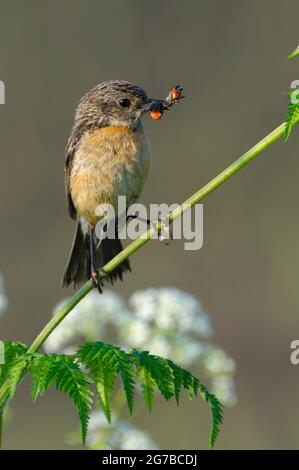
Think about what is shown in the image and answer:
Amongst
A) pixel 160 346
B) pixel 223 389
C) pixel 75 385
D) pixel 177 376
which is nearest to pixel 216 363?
pixel 223 389

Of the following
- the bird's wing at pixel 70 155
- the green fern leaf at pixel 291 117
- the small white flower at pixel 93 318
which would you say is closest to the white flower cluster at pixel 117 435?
the small white flower at pixel 93 318

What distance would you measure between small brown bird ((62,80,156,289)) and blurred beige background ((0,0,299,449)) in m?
2.99

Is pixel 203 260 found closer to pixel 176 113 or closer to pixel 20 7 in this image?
pixel 176 113

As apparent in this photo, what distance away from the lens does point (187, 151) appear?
10.6m

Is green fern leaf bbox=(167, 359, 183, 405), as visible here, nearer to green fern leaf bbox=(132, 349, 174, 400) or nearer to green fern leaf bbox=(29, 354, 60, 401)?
green fern leaf bbox=(132, 349, 174, 400)

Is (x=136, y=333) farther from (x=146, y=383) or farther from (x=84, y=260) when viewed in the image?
(x=146, y=383)

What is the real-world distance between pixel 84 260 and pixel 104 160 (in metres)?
0.58

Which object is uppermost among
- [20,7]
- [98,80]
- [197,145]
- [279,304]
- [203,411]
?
[20,7]

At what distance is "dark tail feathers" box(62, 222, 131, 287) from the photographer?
5.07 m

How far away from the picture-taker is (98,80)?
10.9 m
